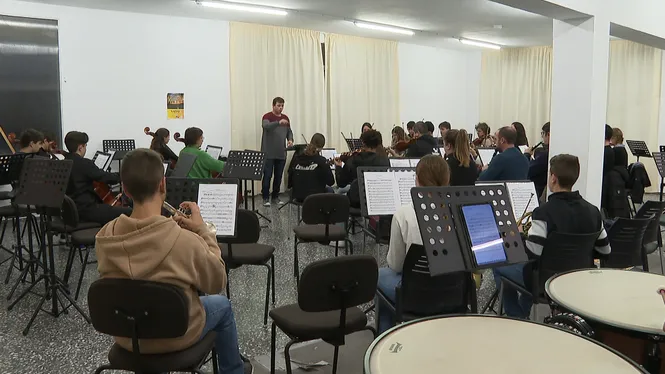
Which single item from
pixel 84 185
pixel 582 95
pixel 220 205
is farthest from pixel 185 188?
pixel 582 95

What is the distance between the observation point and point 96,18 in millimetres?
7590

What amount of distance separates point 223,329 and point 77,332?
61.9 inches

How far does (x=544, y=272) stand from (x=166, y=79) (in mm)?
6922

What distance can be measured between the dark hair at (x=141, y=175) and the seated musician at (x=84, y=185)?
2731mm

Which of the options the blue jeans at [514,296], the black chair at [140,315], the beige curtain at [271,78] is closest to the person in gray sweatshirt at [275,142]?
the beige curtain at [271,78]

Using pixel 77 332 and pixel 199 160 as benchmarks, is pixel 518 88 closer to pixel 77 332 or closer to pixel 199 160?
pixel 199 160

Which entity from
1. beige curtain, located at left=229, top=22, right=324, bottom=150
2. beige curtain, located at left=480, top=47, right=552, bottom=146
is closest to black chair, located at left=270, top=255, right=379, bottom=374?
beige curtain, located at left=229, top=22, right=324, bottom=150

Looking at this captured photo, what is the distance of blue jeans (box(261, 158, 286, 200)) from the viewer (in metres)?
8.87

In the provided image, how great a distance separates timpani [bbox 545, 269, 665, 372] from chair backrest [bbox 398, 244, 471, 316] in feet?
1.63

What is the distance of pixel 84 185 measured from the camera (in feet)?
15.0

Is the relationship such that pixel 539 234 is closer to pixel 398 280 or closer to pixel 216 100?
pixel 398 280

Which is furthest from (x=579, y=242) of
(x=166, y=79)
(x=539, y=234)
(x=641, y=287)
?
(x=166, y=79)

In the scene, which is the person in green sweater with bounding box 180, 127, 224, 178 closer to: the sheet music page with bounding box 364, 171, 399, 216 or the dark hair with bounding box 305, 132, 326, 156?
the dark hair with bounding box 305, 132, 326, 156

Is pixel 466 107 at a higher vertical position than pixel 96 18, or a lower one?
lower
